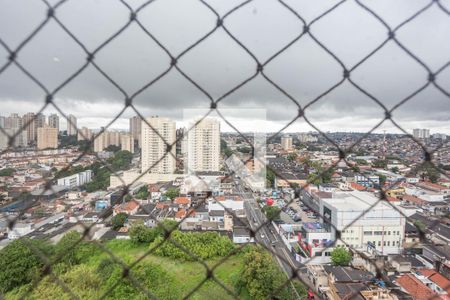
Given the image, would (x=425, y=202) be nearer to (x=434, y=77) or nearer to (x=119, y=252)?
(x=119, y=252)

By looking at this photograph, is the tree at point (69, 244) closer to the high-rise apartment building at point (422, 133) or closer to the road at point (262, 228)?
the road at point (262, 228)

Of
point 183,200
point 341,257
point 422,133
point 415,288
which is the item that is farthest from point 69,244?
point 422,133

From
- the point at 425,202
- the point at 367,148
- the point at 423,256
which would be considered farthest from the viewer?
the point at 425,202

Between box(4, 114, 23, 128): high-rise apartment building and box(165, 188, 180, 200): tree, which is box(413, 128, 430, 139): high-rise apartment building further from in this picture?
box(165, 188, 180, 200): tree

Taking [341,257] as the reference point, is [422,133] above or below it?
above

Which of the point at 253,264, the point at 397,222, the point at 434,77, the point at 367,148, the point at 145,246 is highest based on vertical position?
the point at 434,77

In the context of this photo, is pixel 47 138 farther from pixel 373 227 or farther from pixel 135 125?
pixel 373 227

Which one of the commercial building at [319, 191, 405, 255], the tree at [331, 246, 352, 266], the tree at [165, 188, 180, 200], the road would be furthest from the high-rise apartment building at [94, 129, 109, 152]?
the tree at [331, 246, 352, 266]

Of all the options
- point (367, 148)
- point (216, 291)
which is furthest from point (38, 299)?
point (367, 148)

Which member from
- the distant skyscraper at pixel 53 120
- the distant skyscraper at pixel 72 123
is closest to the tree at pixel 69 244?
the distant skyscraper at pixel 53 120
